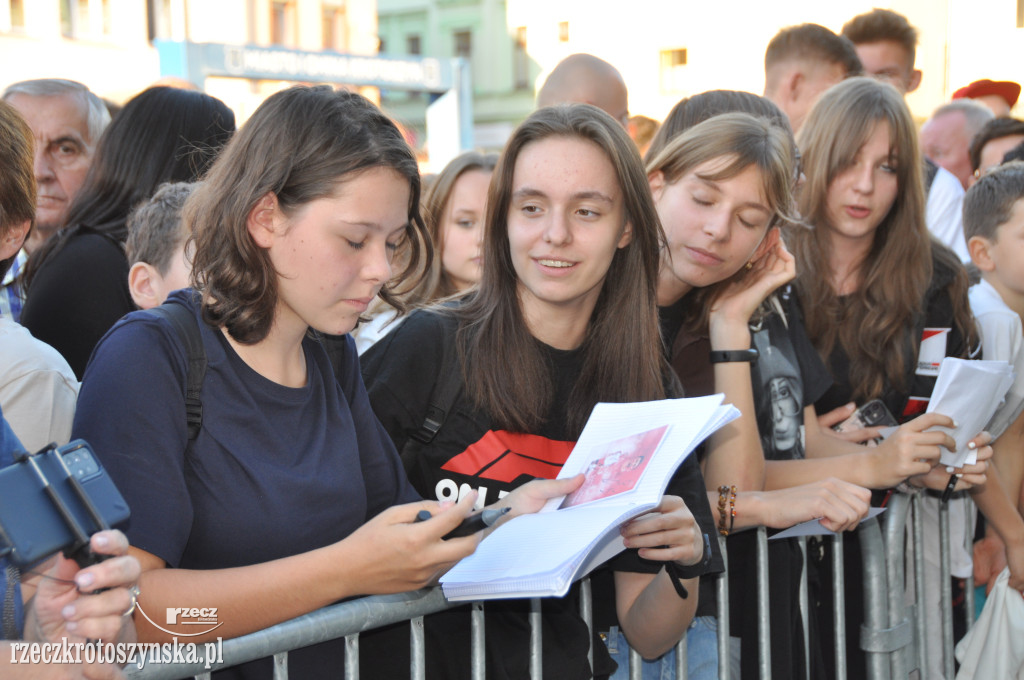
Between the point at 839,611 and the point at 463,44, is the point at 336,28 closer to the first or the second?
the point at 463,44

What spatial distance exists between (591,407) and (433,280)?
1688 mm

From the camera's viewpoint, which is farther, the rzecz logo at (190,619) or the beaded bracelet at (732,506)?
the beaded bracelet at (732,506)

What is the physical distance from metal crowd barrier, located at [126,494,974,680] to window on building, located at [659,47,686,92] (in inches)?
972

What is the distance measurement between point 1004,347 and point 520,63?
105 feet

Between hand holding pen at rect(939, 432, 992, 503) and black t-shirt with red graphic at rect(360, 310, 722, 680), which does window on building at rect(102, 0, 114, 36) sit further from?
hand holding pen at rect(939, 432, 992, 503)

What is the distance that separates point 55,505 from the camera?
4.05 ft

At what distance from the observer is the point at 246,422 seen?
1777 millimetres

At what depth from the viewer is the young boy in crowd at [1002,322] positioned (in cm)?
354

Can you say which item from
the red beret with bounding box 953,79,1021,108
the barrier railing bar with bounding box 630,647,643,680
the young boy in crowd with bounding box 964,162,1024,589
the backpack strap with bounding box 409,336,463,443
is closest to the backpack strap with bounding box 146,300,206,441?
the backpack strap with bounding box 409,336,463,443

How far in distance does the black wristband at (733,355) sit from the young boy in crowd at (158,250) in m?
1.55

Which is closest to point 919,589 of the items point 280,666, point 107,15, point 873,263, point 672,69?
point 873,263

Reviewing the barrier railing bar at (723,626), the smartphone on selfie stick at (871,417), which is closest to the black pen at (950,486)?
the smartphone on selfie stick at (871,417)

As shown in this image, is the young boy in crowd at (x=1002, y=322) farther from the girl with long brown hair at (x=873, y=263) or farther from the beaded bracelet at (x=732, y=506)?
the beaded bracelet at (x=732, y=506)

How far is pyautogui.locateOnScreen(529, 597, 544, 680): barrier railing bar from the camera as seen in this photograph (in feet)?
7.04
